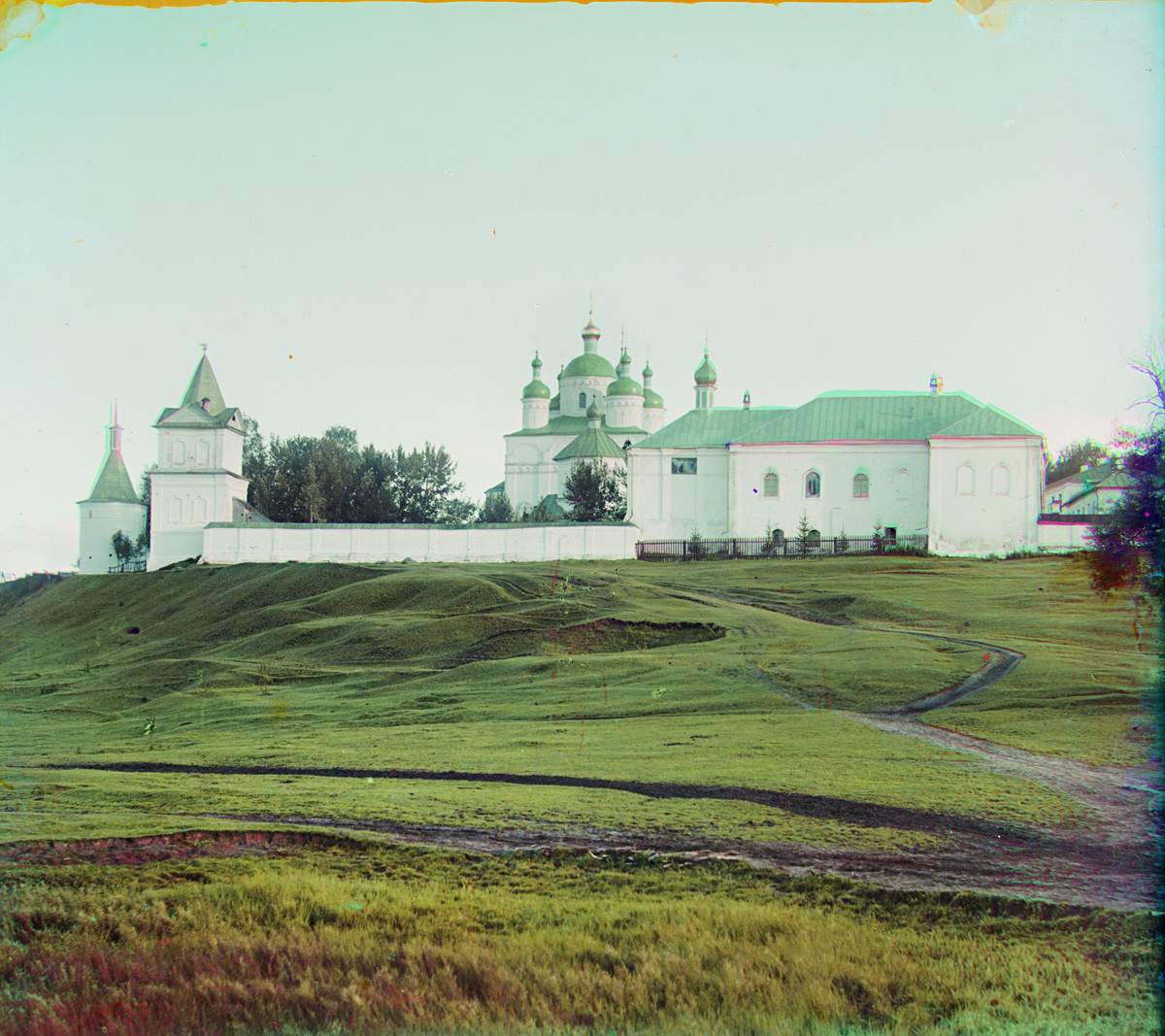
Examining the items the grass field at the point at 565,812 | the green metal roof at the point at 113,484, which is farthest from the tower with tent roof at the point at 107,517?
the grass field at the point at 565,812

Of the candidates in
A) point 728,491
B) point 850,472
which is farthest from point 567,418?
point 850,472

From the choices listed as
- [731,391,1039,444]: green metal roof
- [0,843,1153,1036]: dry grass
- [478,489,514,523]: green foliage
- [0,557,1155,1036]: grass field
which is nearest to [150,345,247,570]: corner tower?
[478,489,514,523]: green foliage

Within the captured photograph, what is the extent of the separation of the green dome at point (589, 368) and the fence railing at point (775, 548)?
103 feet

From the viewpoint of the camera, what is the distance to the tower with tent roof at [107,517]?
2299 inches

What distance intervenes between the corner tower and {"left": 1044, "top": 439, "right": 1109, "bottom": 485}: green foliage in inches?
2329

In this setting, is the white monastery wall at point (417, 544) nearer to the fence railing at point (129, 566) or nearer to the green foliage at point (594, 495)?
the green foliage at point (594, 495)

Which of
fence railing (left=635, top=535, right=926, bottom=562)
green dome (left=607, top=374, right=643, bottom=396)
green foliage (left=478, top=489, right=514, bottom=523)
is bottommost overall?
fence railing (left=635, top=535, right=926, bottom=562)

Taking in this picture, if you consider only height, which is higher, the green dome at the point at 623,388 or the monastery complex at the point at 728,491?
the green dome at the point at 623,388

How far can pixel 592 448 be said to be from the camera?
222 feet

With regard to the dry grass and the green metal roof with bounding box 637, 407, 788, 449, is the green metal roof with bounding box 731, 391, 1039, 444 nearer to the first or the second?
the green metal roof with bounding box 637, 407, 788, 449

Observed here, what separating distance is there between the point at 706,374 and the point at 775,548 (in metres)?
17.7

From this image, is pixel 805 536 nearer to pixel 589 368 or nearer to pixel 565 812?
pixel 589 368

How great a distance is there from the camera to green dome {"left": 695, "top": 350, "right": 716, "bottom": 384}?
6300 centimetres

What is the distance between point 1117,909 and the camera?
726 centimetres
